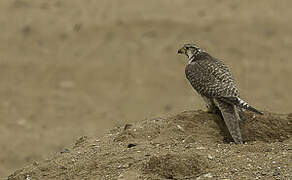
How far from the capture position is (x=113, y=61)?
1644cm

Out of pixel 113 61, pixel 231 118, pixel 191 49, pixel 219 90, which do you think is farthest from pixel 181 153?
pixel 113 61

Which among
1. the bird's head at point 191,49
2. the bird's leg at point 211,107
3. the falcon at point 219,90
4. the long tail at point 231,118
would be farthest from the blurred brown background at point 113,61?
the long tail at point 231,118

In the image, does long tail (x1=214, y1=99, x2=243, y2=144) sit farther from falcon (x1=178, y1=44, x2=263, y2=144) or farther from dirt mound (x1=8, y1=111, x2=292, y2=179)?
dirt mound (x1=8, y1=111, x2=292, y2=179)

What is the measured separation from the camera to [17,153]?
1274 cm

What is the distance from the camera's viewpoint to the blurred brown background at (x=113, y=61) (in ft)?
47.3

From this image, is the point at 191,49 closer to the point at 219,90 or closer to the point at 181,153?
the point at 219,90

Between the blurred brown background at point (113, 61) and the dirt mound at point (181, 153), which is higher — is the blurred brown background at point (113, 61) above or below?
above

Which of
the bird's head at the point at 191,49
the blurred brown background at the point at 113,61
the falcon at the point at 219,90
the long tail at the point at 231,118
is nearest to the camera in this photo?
the long tail at the point at 231,118

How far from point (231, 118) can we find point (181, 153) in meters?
1.13

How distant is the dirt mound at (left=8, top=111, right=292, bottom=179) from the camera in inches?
247

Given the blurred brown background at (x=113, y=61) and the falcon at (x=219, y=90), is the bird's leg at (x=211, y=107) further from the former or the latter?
the blurred brown background at (x=113, y=61)

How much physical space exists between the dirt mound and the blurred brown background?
5152mm

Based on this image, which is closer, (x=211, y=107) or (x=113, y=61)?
(x=211, y=107)

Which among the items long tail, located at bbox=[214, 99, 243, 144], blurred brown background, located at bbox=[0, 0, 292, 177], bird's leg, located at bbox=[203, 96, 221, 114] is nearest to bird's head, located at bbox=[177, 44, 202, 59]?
bird's leg, located at bbox=[203, 96, 221, 114]
